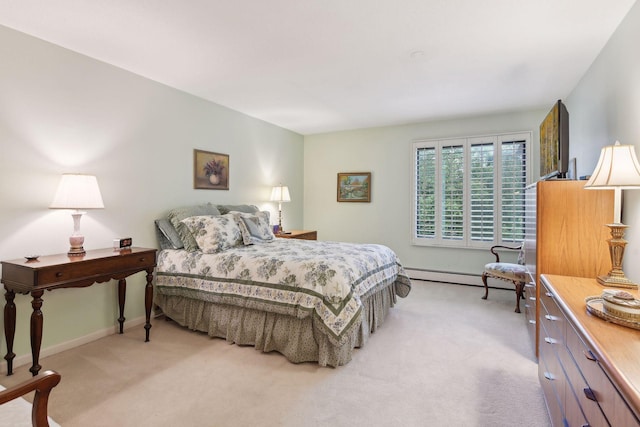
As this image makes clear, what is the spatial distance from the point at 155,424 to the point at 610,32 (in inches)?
162

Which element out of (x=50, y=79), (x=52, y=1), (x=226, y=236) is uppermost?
(x=52, y=1)

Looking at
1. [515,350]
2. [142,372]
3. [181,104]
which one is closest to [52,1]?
[181,104]

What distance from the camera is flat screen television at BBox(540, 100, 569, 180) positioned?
2.63 m

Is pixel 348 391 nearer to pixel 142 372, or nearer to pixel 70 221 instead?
pixel 142 372

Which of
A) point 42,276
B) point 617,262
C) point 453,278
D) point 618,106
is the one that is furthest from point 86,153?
point 453,278

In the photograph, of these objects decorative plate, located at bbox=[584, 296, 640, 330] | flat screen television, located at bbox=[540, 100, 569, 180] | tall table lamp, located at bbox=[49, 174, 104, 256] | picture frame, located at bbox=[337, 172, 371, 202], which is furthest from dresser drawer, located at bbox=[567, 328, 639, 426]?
picture frame, located at bbox=[337, 172, 371, 202]

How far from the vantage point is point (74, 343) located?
113 inches

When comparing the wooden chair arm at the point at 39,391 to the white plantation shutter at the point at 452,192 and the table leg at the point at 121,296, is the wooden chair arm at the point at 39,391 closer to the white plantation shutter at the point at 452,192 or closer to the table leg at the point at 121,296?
the table leg at the point at 121,296

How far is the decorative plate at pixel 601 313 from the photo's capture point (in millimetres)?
1226

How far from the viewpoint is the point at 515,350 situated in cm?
280

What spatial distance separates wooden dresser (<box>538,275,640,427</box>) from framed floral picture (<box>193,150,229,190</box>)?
362 cm

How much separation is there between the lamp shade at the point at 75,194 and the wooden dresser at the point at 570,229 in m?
3.48

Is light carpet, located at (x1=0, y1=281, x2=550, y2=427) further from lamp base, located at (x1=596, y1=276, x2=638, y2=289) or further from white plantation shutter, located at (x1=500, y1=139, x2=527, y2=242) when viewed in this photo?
white plantation shutter, located at (x1=500, y1=139, x2=527, y2=242)

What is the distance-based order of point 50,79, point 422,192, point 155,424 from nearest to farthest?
point 155,424 < point 50,79 < point 422,192
